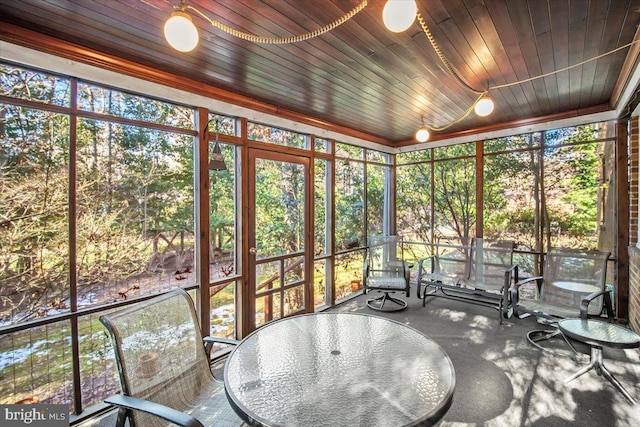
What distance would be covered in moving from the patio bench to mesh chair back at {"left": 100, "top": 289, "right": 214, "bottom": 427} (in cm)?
329

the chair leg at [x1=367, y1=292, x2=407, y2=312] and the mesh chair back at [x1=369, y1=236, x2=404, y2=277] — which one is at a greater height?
the mesh chair back at [x1=369, y1=236, x2=404, y2=277]

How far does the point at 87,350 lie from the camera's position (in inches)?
84.7

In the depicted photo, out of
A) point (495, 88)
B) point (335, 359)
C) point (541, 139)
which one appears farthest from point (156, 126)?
point (541, 139)

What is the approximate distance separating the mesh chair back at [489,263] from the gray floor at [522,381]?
0.56m

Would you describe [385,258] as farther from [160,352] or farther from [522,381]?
[160,352]

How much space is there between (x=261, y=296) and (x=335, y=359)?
1.89 meters

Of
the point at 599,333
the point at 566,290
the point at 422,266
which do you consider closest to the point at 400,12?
the point at 599,333

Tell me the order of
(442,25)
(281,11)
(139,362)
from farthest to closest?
(442,25) < (281,11) < (139,362)

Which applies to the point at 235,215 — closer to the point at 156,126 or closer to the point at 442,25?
the point at 156,126

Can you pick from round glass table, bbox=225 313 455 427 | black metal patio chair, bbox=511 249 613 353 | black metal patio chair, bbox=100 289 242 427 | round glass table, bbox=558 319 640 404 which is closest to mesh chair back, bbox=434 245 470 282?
black metal patio chair, bbox=511 249 613 353

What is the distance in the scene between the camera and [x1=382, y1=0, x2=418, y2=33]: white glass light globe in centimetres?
123

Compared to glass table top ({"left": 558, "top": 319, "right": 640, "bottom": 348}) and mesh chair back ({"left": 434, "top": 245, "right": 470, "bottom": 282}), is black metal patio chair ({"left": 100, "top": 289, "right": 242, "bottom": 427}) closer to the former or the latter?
glass table top ({"left": 558, "top": 319, "right": 640, "bottom": 348})

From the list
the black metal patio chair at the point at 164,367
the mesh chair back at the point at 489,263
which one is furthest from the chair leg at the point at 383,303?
the black metal patio chair at the point at 164,367

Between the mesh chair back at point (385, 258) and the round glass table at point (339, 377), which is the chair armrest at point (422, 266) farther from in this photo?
the round glass table at point (339, 377)
